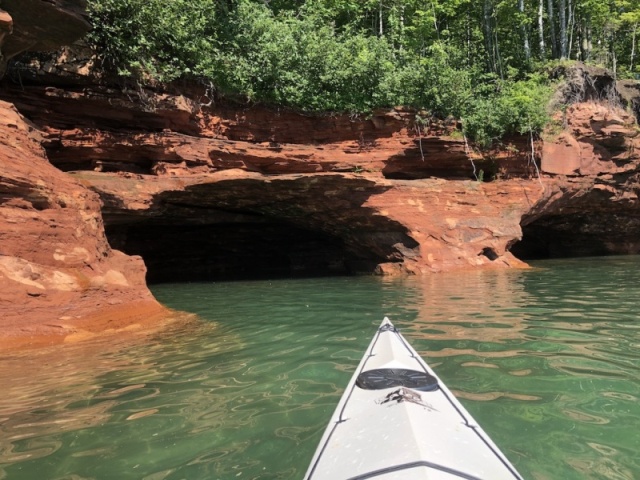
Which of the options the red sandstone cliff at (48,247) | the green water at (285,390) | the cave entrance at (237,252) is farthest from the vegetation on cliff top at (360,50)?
the green water at (285,390)

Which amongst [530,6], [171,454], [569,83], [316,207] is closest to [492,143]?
[569,83]

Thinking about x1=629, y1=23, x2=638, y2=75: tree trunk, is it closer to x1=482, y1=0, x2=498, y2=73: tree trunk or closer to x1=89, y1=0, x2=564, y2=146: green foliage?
x1=89, y1=0, x2=564, y2=146: green foliage

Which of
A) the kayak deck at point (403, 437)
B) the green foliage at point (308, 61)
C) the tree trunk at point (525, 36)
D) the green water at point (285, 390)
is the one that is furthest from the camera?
the tree trunk at point (525, 36)

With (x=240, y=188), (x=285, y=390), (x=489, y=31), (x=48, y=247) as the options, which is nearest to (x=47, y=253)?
(x=48, y=247)

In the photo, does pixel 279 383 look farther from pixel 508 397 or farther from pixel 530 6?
pixel 530 6

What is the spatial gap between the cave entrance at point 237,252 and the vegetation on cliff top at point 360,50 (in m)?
6.80

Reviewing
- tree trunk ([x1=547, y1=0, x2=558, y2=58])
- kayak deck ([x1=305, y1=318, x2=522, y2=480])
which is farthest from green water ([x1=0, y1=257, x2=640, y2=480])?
tree trunk ([x1=547, y1=0, x2=558, y2=58])

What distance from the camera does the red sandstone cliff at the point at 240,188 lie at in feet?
24.6

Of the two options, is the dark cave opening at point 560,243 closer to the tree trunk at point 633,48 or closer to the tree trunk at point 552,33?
the tree trunk at point 552,33

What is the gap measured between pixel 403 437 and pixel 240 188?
41.7 feet

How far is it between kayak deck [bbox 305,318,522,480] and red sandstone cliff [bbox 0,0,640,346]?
213 inches

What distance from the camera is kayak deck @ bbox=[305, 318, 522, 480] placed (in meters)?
2.01

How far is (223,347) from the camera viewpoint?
5.85 meters

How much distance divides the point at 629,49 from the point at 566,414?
1168 inches
